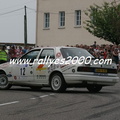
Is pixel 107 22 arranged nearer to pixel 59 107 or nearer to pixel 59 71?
pixel 59 71

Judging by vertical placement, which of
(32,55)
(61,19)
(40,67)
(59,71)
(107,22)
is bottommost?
(59,71)

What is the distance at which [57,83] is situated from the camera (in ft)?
51.1

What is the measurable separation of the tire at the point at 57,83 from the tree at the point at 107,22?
71.9 ft

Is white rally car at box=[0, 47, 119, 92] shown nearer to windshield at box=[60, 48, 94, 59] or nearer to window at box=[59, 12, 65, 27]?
windshield at box=[60, 48, 94, 59]

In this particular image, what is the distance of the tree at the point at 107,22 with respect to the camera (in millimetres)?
37500

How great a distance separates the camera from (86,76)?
15086 mm

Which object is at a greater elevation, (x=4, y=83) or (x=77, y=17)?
(x=77, y=17)

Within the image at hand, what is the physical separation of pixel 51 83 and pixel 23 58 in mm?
1764

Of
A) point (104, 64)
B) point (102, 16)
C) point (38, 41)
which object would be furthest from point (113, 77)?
point (38, 41)

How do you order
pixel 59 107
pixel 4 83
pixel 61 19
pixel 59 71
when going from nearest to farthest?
pixel 59 107 → pixel 59 71 → pixel 4 83 → pixel 61 19

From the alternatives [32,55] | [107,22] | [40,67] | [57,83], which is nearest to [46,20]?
[107,22]

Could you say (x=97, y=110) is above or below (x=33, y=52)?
below

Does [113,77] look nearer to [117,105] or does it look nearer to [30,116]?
[117,105]

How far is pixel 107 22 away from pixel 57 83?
2332cm
